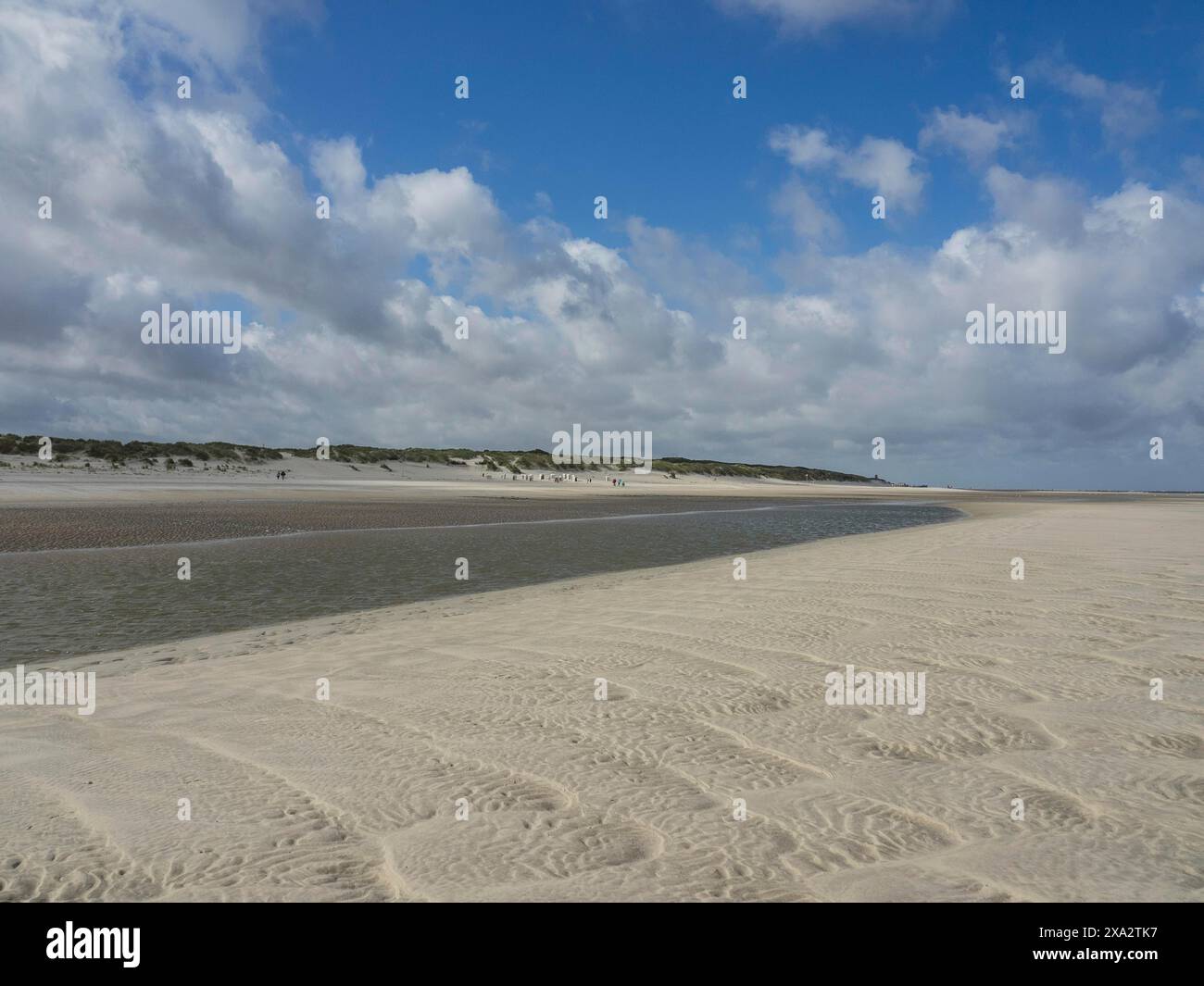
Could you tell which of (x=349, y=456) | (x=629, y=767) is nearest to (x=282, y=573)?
(x=629, y=767)

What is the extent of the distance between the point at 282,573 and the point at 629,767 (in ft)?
39.6

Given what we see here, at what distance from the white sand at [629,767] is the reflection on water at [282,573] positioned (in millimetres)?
1833

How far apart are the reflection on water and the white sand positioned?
183cm

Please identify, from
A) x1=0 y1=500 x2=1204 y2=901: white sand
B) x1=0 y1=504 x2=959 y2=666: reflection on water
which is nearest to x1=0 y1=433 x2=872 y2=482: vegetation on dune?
x1=0 y1=504 x2=959 y2=666: reflection on water

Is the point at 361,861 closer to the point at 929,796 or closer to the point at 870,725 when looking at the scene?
the point at 929,796

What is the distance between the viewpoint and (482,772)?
4.48 meters

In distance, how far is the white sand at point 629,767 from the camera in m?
3.28

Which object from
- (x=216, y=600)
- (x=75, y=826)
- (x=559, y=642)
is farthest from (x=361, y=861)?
(x=216, y=600)

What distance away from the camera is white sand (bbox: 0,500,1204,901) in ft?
→ 10.8

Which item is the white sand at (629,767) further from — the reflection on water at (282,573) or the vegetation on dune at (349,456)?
the vegetation on dune at (349,456)
